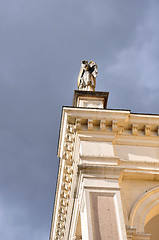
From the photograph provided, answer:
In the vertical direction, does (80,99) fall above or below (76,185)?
above

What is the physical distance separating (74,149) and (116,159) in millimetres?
2451

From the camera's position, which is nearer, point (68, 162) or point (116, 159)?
point (116, 159)

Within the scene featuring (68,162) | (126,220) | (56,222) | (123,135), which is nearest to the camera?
(126,220)

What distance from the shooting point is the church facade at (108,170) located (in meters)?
14.4

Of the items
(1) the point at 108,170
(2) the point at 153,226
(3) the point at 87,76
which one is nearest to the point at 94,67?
(3) the point at 87,76

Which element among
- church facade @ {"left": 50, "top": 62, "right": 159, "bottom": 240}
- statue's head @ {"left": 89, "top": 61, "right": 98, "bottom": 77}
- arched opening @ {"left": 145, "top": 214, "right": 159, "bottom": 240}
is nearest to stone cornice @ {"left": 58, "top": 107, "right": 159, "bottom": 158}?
church facade @ {"left": 50, "top": 62, "right": 159, "bottom": 240}

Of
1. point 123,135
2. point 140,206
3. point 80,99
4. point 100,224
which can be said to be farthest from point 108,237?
point 80,99

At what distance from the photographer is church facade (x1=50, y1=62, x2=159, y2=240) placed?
14430 mm

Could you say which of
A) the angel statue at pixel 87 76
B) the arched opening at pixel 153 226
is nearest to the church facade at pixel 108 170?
the arched opening at pixel 153 226

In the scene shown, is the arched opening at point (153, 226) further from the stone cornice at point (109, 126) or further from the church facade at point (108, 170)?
the stone cornice at point (109, 126)

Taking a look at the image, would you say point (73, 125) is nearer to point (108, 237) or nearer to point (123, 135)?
point (123, 135)

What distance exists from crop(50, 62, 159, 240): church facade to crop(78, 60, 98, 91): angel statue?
3.84ft

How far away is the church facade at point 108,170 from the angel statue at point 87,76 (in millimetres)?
1170

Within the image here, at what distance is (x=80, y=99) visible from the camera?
19.7 metres
